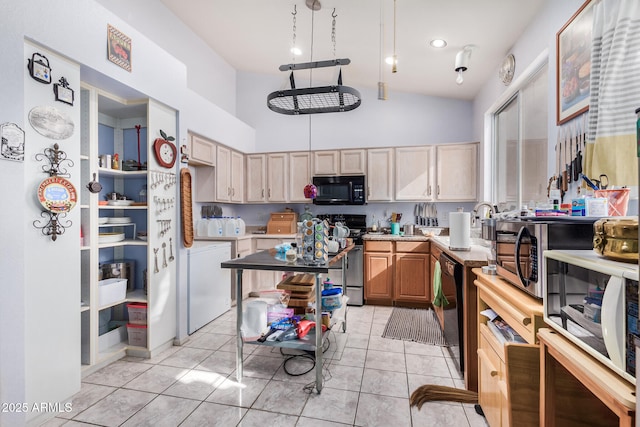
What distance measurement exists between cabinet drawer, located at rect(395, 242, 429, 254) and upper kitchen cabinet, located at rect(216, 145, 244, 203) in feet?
8.15

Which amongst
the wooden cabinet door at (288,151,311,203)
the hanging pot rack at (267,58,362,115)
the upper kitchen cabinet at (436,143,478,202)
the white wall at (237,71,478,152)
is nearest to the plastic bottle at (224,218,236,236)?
the wooden cabinet door at (288,151,311,203)

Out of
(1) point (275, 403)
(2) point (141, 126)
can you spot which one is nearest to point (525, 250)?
(1) point (275, 403)

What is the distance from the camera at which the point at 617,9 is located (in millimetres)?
1251

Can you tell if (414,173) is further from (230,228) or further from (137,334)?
(137,334)

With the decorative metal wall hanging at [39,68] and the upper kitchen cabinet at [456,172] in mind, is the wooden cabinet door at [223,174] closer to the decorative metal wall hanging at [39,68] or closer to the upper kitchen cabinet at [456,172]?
the decorative metal wall hanging at [39,68]

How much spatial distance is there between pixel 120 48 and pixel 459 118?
13.6 feet

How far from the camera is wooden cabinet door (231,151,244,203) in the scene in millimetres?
4582

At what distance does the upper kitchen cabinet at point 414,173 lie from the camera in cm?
432

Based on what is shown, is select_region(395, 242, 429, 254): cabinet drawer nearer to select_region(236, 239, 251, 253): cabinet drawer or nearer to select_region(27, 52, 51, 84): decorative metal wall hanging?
select_region(236, 239, 251, 253): cabinet drawer

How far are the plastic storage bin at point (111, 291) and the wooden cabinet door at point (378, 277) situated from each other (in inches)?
108

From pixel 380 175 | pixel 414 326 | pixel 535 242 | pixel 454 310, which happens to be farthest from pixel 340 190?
pixel 535 242

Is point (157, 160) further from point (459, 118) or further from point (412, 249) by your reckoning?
point (459, 118)

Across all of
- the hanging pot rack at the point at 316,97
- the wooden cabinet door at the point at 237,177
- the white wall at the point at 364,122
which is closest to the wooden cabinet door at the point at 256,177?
the wooden cabinet door at the point at 237,177

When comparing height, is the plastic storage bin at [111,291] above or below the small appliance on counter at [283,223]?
below
